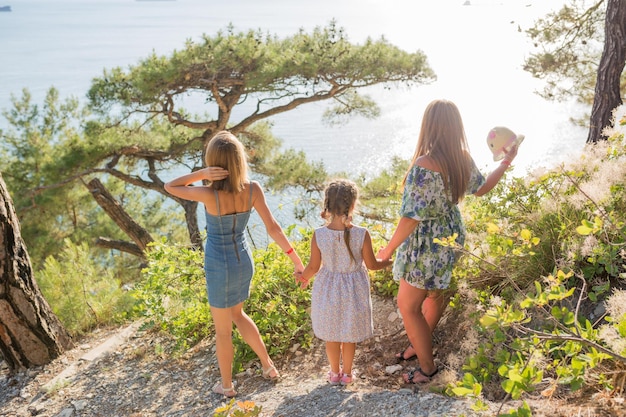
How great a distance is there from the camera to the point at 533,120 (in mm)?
21312

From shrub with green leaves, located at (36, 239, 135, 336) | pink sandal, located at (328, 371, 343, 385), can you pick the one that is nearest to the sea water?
shrub with green leaves, located at (36, 239, 135, 336)

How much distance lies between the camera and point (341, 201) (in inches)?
102

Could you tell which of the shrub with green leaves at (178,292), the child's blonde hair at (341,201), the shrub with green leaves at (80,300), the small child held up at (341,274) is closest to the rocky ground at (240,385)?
the shrub with green leaves at (178,292)

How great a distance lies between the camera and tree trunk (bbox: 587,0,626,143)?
4.64m

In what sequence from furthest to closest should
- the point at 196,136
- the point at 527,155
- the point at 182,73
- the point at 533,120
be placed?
the point at 533,120, the point at 527,155, the point at 196,136, the point at 182,73

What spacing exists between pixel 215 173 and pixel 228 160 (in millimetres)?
90

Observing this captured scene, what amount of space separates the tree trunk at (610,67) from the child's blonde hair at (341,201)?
Answer: 2.97m

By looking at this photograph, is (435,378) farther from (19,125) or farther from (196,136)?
(19,125)

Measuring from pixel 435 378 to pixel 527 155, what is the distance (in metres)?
16.1

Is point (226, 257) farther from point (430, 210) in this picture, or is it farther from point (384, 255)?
point (430, 210)

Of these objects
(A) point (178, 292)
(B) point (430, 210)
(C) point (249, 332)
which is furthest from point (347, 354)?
(A) point (178, 292)

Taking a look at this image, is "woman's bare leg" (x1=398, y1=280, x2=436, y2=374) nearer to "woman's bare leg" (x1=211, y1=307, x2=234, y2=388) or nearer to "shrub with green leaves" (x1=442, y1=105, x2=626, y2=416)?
"shrub with green leaves" (x1=442, y1=105, x2=626, y2=416)

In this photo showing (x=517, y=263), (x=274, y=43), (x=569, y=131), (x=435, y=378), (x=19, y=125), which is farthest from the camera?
(x=569, y=131)

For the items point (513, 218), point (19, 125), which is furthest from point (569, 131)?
point (513, 218)
